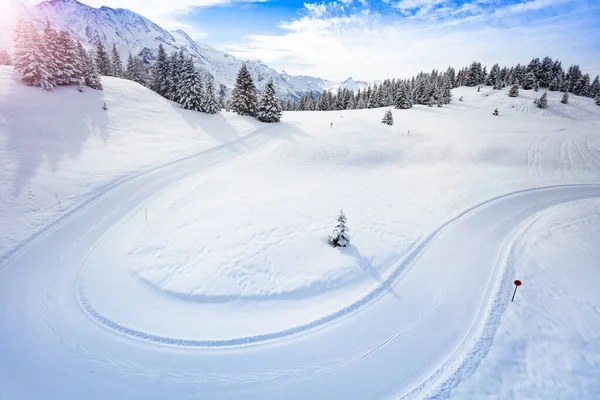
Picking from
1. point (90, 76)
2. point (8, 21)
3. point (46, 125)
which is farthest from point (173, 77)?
point (8, 21)

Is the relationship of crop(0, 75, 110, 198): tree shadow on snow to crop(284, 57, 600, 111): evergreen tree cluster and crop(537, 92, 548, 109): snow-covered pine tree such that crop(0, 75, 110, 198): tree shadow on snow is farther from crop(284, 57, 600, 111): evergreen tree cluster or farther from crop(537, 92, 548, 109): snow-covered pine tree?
crop(537, 92, 548, 109): snow-covered pine tree

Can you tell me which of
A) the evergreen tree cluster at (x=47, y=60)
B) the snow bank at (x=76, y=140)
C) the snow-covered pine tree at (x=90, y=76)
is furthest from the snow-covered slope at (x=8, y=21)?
the snow bank at (x=76, y=140)

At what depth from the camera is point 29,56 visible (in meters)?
31.4

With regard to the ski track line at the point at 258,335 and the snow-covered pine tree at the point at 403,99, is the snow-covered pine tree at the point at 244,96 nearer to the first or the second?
the ski track line at the point at 258,335

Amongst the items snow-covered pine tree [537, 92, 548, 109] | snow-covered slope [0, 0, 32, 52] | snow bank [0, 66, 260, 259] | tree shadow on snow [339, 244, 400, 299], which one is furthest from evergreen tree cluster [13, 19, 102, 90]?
snow-covered slope [0, 0, 32, 52]

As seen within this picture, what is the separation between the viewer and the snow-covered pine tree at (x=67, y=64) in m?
34.7

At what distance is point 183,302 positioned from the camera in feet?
39.3

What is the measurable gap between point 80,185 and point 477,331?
2627cm

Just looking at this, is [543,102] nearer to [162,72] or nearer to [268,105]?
[268,105]

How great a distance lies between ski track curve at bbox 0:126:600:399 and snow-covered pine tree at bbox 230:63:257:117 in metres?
A: 35.5

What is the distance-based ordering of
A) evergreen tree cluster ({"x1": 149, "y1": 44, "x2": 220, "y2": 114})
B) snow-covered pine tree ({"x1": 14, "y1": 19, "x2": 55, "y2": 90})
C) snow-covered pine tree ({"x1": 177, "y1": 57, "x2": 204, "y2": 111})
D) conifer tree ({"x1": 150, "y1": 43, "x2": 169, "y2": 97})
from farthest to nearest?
conifer tree ({"x1": 150, "y1": 43, "x2": 169, "y2": 97}) < evergreen tree cluster ({"x1": 149, "y1": 44, "x2": 220, "y2": 114}) < snow-covered pine tree ({"x1": 177, "y1": 57, "x2": 204, "y2": 111}) < snow-covered pine tree ({"x1": 14, "y1": 19, "x2": 55, "y2": 90})

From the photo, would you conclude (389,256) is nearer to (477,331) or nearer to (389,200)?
(477,331)

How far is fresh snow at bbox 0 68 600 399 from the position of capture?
355 inches

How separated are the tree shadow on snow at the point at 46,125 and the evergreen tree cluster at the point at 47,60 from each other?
126 cm
